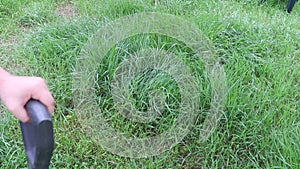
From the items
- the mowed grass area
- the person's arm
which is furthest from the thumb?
the mowed grass area

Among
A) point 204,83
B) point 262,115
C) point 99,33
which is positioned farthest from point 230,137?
point 99,33

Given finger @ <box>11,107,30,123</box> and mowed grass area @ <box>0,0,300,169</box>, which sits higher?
finger @ <box>11,107,30,123</box>

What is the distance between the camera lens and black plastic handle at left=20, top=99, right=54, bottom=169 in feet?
2.37

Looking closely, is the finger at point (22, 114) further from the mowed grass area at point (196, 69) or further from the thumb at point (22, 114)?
the mowed grass area at point (196, 69)

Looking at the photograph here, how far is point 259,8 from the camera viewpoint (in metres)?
3.51

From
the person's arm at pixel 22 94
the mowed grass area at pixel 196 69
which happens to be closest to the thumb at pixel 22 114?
the person's arm at pixel 22 94

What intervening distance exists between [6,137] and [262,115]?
135cm

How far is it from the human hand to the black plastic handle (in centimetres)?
1

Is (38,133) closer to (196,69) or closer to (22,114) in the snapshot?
(22,114)

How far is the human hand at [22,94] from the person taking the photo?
0.76 meters

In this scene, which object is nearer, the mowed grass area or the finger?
the finger

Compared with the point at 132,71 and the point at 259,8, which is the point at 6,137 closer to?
the point at 132,71

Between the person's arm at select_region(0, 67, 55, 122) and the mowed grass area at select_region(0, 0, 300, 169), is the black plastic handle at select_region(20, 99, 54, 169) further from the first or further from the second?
the mowed grass area at select_region(0, 0, 300, 169)

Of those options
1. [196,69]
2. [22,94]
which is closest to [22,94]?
[22,94]
